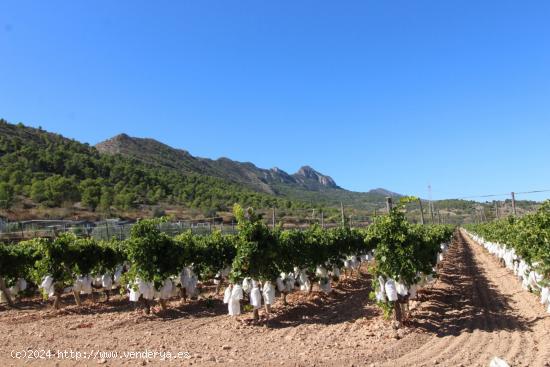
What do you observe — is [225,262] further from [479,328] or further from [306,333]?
[479,328]

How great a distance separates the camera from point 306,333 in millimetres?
8656

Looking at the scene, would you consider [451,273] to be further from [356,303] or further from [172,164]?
[172,164]

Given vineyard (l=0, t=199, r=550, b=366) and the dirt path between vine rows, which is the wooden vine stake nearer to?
vineyard (l=0, t=199, r=550, b=366)

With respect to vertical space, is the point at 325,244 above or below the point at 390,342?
above

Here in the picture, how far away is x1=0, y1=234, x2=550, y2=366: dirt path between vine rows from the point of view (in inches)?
275

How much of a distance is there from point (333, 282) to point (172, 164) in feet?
240

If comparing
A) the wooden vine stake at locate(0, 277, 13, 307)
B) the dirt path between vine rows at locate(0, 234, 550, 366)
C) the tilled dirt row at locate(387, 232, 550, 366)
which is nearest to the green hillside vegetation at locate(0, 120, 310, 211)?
the wooden vine stake at locate(0, 277, 13, 307)

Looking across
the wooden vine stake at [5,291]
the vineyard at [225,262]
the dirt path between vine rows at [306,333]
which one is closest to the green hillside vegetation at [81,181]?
the wooden vine stake at [5,291]

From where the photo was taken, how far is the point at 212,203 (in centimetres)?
5353

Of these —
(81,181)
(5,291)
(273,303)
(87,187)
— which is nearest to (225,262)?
(273,303)

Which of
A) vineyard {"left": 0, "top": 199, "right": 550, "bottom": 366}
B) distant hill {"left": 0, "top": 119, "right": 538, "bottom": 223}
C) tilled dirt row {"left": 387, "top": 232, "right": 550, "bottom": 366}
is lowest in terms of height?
tilled dirt row {"left": 387, "top": 232, "right": 550, "bottom": 366}

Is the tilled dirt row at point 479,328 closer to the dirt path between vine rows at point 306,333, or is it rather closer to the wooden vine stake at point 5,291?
the dirt path between vine rows at point 306,333

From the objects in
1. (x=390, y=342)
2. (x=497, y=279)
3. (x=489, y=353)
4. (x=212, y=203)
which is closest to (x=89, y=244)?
(x=390, y=342)

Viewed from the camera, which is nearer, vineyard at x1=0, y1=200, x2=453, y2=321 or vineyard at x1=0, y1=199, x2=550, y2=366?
vineyard at x1=0, y1=199, x2=550, y2=366
